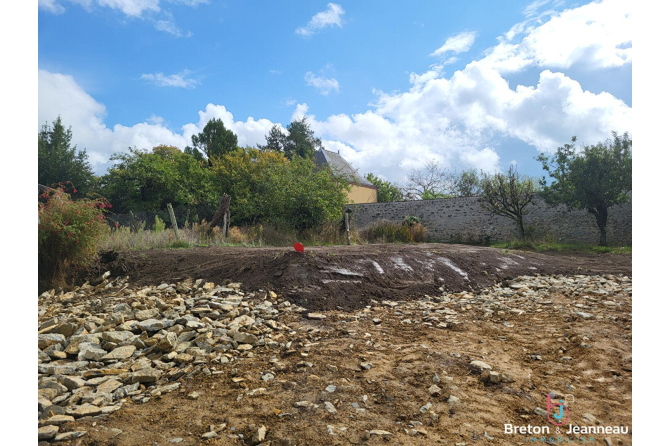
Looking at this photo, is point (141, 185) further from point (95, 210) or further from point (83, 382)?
point (83, 382)

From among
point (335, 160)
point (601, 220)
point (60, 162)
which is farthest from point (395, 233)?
point (60, 162)

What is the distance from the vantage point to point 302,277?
5223 millimetres

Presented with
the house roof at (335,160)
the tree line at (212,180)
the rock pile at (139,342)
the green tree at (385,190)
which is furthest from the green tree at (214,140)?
the rock pile at (139,342)

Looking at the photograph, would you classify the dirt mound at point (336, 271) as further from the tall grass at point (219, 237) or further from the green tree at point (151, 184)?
the green tree at point (151, 184)

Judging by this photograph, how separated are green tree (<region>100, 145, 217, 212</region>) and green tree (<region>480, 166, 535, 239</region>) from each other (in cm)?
1266

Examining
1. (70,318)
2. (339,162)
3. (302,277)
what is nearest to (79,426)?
(70,318)

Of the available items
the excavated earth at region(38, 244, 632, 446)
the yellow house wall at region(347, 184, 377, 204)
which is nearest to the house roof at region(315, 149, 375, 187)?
the yellow house wall at region(347, 184, 377, 204)

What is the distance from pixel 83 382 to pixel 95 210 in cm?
379

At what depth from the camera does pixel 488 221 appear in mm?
16391

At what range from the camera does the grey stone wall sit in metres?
14.7

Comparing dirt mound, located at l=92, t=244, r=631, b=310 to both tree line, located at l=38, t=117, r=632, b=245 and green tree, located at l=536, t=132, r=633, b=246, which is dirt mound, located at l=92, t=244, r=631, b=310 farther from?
green tree, located at l=536, t=132, r=633, b=246

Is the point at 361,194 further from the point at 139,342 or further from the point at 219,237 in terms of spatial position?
the point at 139,342

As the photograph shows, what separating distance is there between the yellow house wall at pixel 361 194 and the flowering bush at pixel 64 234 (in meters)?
17.6

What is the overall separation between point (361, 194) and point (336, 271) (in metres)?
19.8
